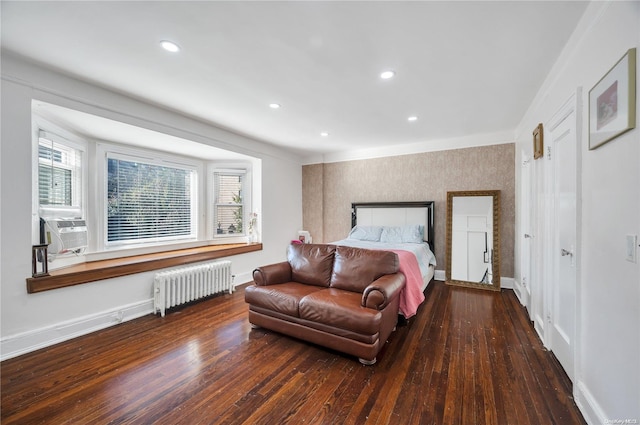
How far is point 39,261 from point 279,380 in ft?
8.43

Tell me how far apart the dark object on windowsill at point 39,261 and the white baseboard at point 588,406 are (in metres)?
4.38

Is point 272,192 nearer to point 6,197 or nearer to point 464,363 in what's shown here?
point 6,197

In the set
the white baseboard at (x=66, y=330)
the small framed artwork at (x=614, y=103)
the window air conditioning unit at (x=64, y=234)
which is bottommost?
the white baseboard at (x=66, y=330)

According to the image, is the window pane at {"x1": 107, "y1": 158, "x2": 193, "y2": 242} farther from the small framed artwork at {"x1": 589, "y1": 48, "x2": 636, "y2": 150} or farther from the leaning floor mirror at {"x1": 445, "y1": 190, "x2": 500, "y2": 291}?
the small framed artwork at {"x1": 589, "y1": 48, "x2": 636, "y2": 150}

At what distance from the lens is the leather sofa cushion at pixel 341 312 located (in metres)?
2.11

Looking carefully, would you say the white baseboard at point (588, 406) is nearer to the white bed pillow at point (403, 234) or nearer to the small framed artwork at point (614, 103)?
the small framed artwork at point (614, 103)

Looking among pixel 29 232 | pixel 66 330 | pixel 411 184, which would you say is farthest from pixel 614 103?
pixel 66 330

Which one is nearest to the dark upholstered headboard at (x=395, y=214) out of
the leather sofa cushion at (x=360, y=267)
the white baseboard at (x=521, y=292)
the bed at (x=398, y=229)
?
the bed at (x=398, y=229)

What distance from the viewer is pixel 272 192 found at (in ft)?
17.0

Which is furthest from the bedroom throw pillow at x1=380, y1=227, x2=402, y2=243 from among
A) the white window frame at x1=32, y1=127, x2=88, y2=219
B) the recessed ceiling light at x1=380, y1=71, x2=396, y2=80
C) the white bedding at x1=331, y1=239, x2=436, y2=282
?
the white window frame at x1=32, y1=127, x2=88, y2=219

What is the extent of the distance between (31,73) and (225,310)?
3109mm

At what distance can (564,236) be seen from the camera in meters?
2.10

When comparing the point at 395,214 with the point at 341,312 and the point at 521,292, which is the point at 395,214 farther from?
the point at 341,312

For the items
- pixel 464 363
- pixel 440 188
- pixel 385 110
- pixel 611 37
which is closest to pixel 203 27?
pixel 385 110
